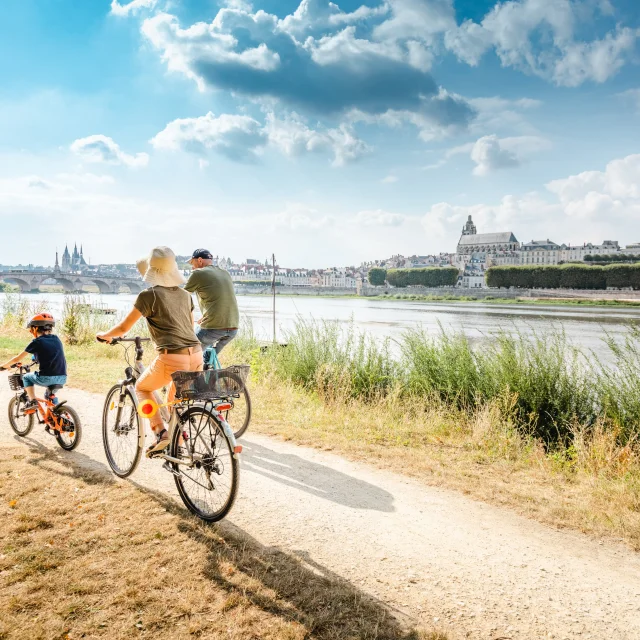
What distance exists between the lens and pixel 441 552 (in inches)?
149


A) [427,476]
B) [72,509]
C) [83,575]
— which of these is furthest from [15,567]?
[427,476]

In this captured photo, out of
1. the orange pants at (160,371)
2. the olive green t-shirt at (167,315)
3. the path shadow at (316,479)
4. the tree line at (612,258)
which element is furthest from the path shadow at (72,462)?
the tree line at (612,258)

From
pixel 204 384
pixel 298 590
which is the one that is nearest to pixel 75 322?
pixel 204 384

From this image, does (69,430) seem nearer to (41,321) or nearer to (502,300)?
(41,321)

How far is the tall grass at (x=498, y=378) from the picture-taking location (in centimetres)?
819

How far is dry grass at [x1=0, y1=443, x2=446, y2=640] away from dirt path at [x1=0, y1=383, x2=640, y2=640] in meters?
0.22

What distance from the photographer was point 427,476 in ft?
18.0

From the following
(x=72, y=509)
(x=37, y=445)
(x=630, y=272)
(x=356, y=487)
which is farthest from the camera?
(x=630, y=272)

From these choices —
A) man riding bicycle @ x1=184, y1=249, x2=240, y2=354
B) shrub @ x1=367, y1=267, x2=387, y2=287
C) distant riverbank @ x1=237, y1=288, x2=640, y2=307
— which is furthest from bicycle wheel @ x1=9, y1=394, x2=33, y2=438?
shrub @ x1=367, y1=267, x2=387, y2=287

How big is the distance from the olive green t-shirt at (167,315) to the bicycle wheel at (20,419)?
298cm

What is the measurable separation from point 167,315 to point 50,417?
8.66ft

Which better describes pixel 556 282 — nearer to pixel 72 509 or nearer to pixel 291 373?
pixel 291 373

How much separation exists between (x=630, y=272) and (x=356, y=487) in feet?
357

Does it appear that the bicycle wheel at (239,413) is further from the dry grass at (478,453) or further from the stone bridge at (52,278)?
the stone bridge at (52,278)
